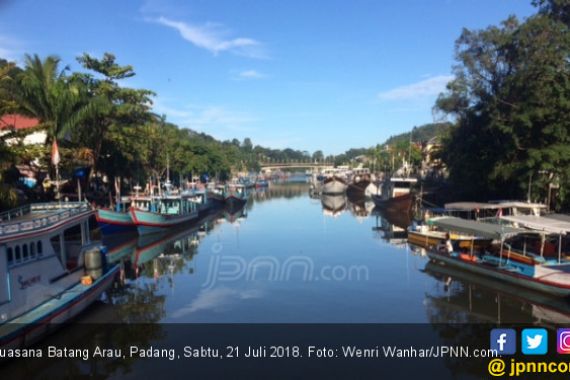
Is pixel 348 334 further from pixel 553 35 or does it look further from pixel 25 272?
pixel 553 35

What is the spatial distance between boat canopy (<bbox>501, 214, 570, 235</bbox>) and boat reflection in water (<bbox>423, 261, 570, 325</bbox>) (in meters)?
3.23

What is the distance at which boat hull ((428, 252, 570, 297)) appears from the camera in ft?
63.0

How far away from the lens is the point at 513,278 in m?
21.3

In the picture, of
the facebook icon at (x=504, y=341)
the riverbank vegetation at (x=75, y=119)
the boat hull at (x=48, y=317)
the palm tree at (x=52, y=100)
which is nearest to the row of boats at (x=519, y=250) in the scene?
the facebook icon at (x=504, y=341)

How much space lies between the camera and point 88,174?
4619 cm

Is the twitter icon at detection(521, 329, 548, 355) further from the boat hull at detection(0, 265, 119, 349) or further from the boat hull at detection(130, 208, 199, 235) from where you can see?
the boat hull at detection(130, 208, 199, 235)

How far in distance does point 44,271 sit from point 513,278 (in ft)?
68.7

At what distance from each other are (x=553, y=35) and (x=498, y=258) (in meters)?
18.7

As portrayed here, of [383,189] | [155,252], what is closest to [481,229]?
[155,252]

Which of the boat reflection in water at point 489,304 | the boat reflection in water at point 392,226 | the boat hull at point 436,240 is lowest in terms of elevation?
the boat reflection in water at point 392,226

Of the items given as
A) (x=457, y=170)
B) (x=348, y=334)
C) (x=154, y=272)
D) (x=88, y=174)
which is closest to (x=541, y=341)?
(x=348, y=334)

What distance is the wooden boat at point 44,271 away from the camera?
14812mm

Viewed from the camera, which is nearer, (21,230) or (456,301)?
(21,230)

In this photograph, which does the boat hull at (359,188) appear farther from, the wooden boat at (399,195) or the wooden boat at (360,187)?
the wooden boat at (399,195)
